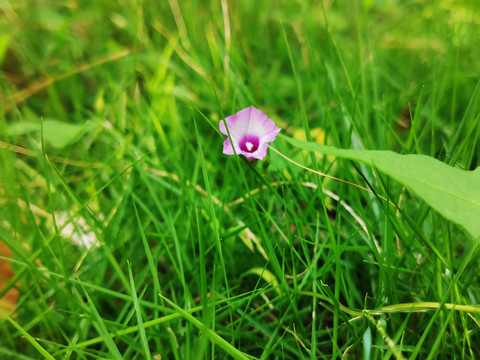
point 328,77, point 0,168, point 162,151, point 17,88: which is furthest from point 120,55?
point 328,77

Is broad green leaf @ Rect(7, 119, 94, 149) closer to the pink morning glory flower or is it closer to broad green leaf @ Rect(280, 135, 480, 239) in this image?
the pink morning glory flower

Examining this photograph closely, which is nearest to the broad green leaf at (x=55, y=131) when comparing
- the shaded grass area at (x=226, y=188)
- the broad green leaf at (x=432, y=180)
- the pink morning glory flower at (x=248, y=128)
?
the shaded grass area at (x=226, y=188)

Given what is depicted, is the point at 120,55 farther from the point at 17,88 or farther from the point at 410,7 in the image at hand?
the point at 410,7

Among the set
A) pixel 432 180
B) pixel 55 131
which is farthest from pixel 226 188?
pixel 55 131

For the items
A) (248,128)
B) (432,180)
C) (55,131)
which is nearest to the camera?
(432,180)

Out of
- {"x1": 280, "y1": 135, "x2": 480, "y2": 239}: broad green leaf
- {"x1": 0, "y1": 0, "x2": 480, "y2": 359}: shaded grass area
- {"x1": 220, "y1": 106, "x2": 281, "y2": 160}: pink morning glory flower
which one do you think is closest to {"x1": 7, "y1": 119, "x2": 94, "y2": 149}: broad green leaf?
{"x1": 0, "y1": 0, "x2": 480, "y2": 359}: shaded grass area

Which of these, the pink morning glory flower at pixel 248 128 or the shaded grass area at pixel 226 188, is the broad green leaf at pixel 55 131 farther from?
the pink morning glory flower at pixel 248 128

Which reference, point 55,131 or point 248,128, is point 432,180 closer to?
point 248,128

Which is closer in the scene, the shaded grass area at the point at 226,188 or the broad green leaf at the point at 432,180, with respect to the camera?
the broad green leaf at the point at 432,180
